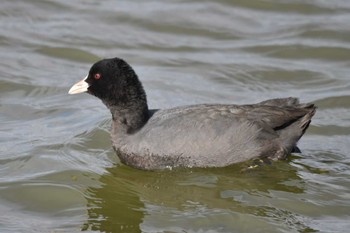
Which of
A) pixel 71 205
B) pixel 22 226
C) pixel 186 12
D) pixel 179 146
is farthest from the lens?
pixel 186 12

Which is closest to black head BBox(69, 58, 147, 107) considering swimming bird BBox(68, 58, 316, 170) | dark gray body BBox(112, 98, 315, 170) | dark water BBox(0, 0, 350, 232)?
swimming bird BBox(68, 58, 316, 170)

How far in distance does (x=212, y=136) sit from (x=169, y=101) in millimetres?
2414

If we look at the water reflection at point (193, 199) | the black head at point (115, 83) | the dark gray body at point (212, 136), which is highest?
the black head at point (115, 83)

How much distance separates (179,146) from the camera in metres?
7.48

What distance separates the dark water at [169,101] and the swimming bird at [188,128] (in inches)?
7.4

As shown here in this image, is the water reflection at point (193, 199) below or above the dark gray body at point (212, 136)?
below

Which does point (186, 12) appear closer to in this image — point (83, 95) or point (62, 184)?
point (83, 95)

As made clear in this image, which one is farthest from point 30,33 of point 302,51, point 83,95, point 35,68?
point 302,51

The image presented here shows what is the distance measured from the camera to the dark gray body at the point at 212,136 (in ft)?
24.6

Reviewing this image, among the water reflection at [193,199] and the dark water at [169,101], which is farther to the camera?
→ the dark water at [169,101]

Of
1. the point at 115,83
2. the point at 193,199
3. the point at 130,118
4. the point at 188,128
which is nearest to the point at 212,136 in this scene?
the point at 188,128

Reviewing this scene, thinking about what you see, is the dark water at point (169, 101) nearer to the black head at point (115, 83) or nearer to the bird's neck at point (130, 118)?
the bird's neck at point (130, 118)

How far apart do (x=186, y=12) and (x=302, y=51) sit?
8.21 feet

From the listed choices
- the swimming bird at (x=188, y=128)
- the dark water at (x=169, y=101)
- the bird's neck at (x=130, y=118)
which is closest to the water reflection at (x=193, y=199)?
the dark water at (x=169, y=101)
